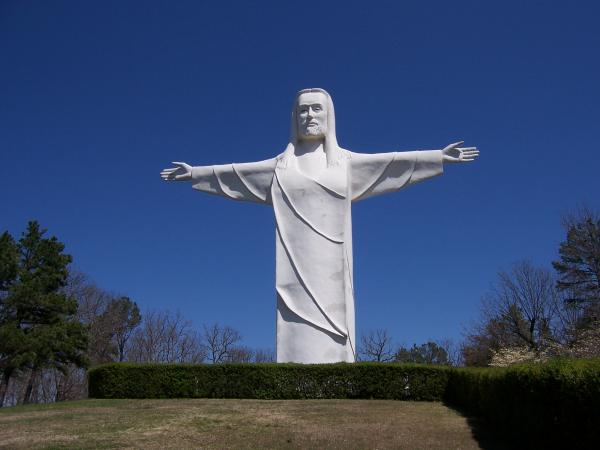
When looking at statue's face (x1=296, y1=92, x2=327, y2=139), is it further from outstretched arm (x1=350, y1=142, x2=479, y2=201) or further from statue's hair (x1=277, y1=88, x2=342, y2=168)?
outstretched arm (x1=350, y1=142, x2=479, y2=201)

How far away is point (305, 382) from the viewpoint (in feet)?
48.9

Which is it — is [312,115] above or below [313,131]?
above

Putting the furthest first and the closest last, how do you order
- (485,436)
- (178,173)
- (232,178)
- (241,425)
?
(178,173)
(232,178)
(241,425)
(485,436)

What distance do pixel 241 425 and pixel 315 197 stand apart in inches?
360

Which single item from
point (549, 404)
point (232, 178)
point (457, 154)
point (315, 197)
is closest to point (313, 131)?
point (315, 197)

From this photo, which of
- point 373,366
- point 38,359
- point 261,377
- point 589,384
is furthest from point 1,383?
point 589,384

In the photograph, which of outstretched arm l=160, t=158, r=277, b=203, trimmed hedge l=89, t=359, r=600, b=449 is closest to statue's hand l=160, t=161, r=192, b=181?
outstretched arm l=160, t=158, r=277, b=203

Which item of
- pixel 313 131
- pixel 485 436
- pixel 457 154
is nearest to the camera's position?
pixel 485 436

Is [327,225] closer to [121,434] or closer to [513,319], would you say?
[121,434]

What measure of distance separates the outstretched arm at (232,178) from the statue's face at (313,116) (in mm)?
1426

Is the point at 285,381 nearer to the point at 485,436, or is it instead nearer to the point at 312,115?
the point at 485,436

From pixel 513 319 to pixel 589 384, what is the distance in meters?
25.6

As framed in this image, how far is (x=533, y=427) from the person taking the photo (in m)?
8.12

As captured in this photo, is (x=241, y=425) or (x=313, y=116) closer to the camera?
(x=241, y=425)
